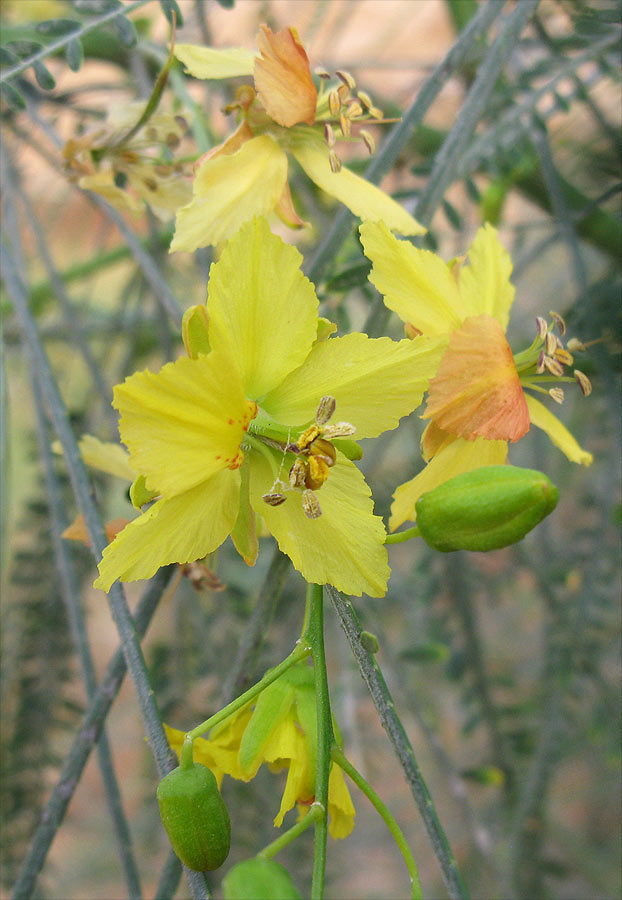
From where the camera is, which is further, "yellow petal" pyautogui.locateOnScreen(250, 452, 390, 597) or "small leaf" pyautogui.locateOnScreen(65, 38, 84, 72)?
"small leaf" pyautogui.locateOnScreen(65, 38, 84, 72)

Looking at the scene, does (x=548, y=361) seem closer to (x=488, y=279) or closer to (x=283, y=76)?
(x=488, y=279)

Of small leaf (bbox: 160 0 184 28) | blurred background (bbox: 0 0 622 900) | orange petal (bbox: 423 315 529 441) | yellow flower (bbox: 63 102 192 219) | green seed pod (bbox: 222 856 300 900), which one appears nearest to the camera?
green seed pod (bbox: 222 856 300 900)

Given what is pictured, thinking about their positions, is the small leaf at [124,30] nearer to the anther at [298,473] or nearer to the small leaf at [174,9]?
the small leaf at [174,9]

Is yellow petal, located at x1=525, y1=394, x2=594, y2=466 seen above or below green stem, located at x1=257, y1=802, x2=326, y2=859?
below

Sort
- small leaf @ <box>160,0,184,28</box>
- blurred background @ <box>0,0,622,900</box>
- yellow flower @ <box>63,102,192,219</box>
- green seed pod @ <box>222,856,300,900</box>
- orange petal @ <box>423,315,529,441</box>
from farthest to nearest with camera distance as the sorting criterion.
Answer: blurred background @ <box>0,0,622,900</box> < yellow flower @ <box>63,102,192,219</box> < small leaf @ <box>160,0,184,28</box> < orange petal @ <box>423,315,529,441</box> < green seed pod @ <box>222,856,300,900</box>

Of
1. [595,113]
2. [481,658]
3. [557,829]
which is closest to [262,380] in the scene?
[595,113]

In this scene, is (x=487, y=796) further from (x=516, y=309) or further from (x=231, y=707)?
(x=231, y=707)

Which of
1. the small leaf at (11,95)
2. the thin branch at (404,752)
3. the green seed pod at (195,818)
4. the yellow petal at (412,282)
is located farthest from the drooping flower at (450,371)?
the small leaf at (11,95)

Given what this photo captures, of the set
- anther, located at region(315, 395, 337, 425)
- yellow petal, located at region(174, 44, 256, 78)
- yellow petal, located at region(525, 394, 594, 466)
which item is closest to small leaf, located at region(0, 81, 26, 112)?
yellow petal, located at region(174, 44, 256, 78)

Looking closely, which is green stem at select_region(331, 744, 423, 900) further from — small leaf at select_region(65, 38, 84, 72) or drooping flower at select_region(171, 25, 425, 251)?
small leaf at select_region(65, 38, 84, 72)
